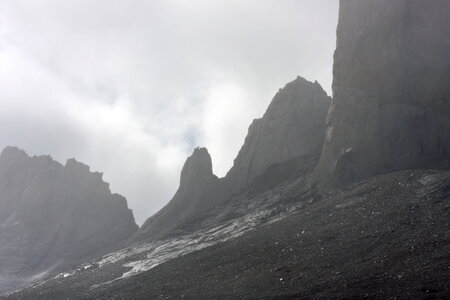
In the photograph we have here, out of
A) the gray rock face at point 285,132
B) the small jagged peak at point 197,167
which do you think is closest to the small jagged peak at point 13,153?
the small jagged peak at point 197,167

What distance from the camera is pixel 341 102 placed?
103 metres

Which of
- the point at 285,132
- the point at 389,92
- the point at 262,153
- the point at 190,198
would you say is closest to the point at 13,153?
the point at 190,198

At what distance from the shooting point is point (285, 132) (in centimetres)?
13062

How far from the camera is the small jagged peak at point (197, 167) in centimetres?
14112

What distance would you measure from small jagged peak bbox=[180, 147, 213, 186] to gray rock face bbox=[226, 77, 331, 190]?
630 cm

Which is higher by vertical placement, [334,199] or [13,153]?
[13,153]

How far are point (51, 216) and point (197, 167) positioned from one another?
1747 inches

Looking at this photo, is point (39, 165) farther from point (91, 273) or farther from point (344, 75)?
point (344, 75)

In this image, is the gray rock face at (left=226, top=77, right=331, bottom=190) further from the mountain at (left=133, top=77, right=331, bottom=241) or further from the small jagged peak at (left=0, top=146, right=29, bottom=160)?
the small jagged peak at (left=0, top=146, right=29, bottom=160)

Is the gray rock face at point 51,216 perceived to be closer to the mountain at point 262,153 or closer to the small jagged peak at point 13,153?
the small jagged peak at point 13,153

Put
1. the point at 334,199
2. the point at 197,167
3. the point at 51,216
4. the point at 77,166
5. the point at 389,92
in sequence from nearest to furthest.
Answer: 1. the point at 334,199
2. the point at 389,92
3. the point at 197,167
4. the point at 51,216
5. the point at 77,166

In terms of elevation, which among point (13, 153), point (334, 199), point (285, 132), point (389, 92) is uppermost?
point (13, 153)

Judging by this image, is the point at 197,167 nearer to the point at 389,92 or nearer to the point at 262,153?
the point at 262,153

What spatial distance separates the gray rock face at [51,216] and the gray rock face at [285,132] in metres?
40.1
